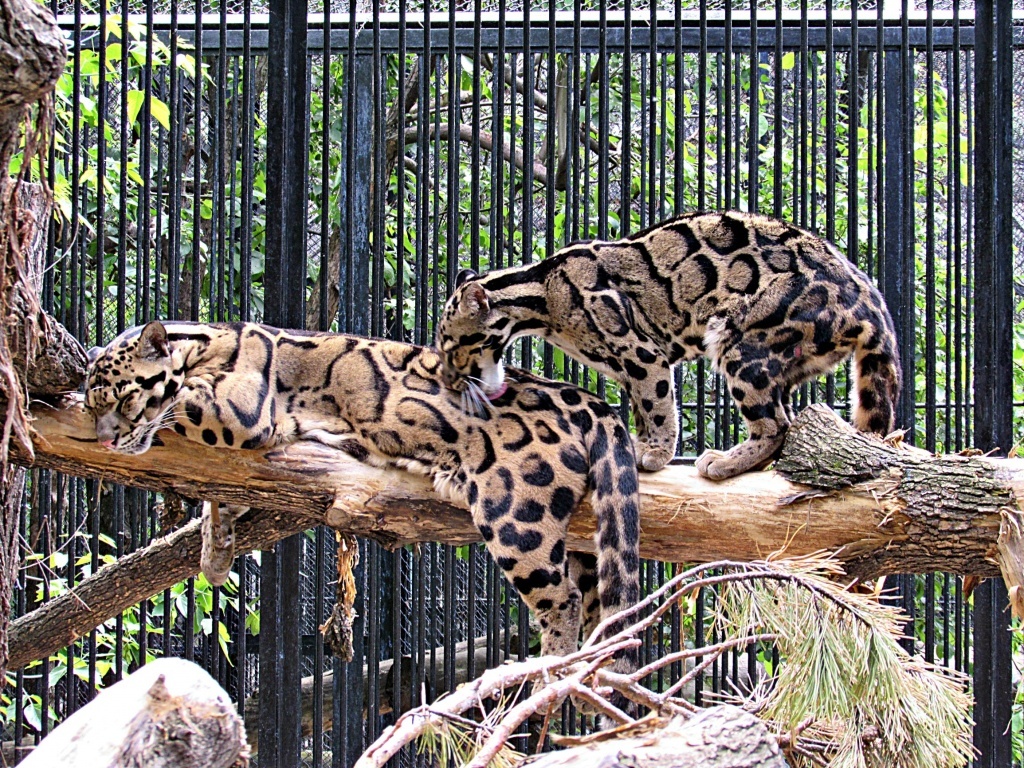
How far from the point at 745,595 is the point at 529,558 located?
0.92 m

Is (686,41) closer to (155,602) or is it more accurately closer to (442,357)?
(442,357)

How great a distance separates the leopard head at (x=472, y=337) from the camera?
4012 millimetres

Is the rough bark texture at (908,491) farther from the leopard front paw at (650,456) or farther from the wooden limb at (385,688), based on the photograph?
the wooden limb at (385,688)

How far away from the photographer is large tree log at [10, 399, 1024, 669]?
137 inches

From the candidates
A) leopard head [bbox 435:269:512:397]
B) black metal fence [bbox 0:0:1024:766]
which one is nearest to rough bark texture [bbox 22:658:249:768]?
leopard head [bbox 435:269:512:397]

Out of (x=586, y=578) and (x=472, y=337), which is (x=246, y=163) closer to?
(x=472, y=337)

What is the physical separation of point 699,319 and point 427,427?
3.66ft

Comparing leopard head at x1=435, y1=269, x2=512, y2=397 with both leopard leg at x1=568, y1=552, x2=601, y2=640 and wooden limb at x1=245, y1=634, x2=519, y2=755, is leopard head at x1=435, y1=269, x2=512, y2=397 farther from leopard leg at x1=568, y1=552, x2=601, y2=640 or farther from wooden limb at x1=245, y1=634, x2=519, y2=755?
wooden limb at x1=245, y1=634, x2=519, y2=755

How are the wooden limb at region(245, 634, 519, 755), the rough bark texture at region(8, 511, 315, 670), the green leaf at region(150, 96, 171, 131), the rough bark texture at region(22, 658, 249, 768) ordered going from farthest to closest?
1. the wooden limb at region(245, 634, 519, 755)
2. the green leaf at region(150, 96, 171, 131)
3. the rough bark texture at region(8, 511, 315, 670)
4. the rough bark texture at region(22, 658, 249, 768)

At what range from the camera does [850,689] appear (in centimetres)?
254

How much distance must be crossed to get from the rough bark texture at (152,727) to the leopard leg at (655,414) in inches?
97.1

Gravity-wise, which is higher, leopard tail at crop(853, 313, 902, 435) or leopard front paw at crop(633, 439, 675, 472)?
leopard tail at crop(853, 313, 902, 435)

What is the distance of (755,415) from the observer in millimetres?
3795

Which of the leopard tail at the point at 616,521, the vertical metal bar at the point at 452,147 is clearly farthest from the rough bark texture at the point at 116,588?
the vertical metal bar at the point at 452,147
